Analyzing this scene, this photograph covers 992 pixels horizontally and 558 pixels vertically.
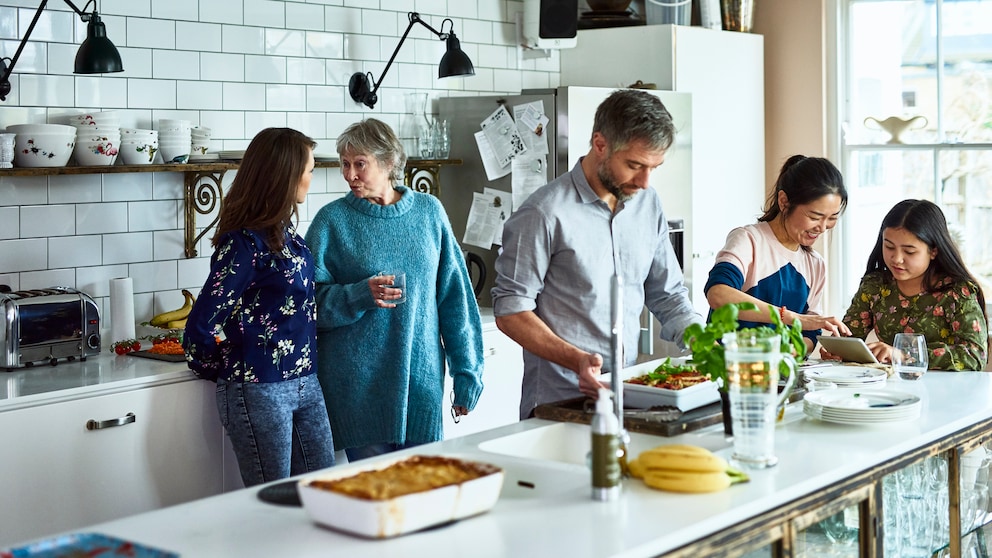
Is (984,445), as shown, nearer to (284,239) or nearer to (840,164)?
(284,239)

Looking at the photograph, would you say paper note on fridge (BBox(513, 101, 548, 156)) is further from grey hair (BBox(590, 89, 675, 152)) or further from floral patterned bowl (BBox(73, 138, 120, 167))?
grey hair (BBox(590, 89, 675, 152))

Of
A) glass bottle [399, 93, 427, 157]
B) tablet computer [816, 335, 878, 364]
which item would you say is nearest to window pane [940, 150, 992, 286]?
tablet computer [816, 335, 878, 364]

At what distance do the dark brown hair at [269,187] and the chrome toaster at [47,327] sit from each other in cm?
67

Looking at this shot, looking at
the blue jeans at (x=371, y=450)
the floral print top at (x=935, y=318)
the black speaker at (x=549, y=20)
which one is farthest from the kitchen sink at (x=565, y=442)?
the black speaker at (x=549, y=20)

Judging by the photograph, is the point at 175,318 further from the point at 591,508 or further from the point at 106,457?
the point at 591,508

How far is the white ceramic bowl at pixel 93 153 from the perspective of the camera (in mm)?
3709

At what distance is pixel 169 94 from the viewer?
4.05 meters

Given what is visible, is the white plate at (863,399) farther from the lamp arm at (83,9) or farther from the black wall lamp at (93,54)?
the lamp arm at (83,9)

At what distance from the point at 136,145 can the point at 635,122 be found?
6.17 feet

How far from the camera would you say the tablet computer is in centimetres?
318

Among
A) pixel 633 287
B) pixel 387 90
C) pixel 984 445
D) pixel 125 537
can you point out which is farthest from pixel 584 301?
pixel 387 90

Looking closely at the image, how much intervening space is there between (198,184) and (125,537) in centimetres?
252

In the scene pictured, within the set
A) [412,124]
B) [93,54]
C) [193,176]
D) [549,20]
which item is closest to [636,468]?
[93,54]

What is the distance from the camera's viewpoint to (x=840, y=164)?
5.80 metres
